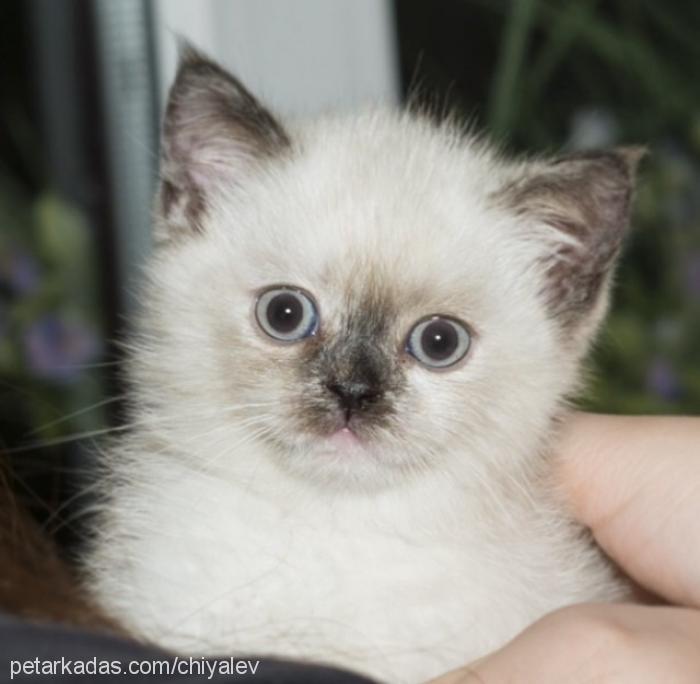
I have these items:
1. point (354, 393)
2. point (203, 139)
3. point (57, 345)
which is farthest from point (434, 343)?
point (57, 345)

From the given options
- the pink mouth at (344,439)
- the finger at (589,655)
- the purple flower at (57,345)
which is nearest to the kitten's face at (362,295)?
the pink mouth at (344,439)

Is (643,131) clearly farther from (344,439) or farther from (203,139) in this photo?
(344,439)

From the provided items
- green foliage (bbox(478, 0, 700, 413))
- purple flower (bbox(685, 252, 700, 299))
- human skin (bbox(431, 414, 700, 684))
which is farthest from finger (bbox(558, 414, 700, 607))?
purple flower (bbox(685, 252, 700, 299))

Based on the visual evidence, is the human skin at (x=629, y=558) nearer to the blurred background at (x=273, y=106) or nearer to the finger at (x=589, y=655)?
the finger at (x=589, y=655)

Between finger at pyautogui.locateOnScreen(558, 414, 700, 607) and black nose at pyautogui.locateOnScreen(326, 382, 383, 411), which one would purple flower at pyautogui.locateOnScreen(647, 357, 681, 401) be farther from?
black nose at pyautogui.locateOnScreen(326, 382, 383, 411)

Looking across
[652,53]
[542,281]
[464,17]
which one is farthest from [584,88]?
[542,281]
